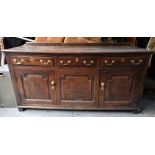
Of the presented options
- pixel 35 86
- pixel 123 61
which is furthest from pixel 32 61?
pixel 123 61

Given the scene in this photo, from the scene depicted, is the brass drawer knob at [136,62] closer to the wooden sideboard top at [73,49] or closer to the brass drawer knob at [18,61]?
the wooden sideboard top at [73,49]

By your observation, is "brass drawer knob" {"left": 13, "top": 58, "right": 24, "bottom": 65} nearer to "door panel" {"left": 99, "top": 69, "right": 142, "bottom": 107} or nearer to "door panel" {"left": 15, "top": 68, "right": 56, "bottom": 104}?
"door panel" {"left": 15, "top": 68, "right": 56, "bottom": 104}

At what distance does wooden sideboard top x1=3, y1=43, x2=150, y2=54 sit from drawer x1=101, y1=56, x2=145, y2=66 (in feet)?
0.20

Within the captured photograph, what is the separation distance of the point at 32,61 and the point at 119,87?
835 mm

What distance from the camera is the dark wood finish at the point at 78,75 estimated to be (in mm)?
1396

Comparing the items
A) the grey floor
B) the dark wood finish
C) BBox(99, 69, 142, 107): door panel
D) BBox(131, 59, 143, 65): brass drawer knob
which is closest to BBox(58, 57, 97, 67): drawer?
the dark wood finish

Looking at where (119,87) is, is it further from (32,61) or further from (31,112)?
(31,112)

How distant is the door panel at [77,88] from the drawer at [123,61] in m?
0.14

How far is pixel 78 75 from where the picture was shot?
4.89 ft

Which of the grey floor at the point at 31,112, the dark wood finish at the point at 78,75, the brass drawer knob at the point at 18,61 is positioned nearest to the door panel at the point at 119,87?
the dark wood finish at the point at 78,75

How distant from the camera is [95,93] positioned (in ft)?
5.19

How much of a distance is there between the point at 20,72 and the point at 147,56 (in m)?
1.14

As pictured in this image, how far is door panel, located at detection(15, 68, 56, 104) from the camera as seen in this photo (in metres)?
1.50
